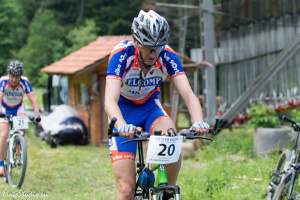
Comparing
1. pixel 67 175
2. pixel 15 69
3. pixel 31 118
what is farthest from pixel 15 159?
pixel 67 175

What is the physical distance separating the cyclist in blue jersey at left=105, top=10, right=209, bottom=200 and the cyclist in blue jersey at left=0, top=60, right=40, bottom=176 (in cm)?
479

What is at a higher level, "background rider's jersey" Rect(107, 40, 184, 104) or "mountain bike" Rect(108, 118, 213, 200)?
"background rider's jersey" Rect(107, 40, 184, 104)

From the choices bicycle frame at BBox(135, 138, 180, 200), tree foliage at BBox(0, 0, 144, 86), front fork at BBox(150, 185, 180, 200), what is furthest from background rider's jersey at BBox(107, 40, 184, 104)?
tree foliage at BBox(0, 0, 144, 86)

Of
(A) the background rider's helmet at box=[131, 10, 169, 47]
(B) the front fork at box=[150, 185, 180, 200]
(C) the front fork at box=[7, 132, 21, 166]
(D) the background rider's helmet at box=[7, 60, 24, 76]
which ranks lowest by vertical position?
(B) the front fork at box=[150, 185, 180, 200]

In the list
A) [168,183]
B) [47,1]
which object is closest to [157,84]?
[168,183]

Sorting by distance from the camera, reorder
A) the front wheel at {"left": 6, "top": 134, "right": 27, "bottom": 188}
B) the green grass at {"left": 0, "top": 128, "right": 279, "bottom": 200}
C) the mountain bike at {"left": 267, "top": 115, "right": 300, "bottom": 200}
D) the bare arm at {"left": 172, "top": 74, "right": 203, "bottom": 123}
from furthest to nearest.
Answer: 1. the front wheel at {"left": 6, "top": 134, "right": 27, "bottom": 188}
2. the green grass at {"left": 0, "top": 128, "right": 279, "bottom": 200}
3. the mountain bike at {"left": 267, "top": 115, "right": 300, "bottom": 200}
4. the bare arm at {"left": 172, "top": 74, "right": 203, "bottom": 123}

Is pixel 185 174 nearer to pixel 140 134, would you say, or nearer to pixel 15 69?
pixel 15 69

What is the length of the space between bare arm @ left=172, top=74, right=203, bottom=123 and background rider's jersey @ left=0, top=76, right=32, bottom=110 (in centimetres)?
543

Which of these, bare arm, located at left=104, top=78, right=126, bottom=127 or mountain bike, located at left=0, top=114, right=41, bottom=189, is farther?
mountain bike, located at left=0, top=114, right=41, bottom=189

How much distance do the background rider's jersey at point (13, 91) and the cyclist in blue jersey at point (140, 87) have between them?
16.8ft

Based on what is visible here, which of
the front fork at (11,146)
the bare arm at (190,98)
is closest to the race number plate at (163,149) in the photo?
the bare arm at (190,98)

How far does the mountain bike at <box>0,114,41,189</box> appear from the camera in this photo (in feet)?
32.4

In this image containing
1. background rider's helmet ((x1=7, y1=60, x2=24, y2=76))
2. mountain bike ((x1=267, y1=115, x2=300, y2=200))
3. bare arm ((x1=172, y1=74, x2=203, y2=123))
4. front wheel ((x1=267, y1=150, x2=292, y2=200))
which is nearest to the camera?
bare arm ((x1=172, y1=74, x2=203, y2=123))

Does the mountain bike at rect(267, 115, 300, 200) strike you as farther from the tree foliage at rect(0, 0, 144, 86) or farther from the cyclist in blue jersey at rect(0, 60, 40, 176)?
the tree foliage at rect(0, 0, 144, 86)
